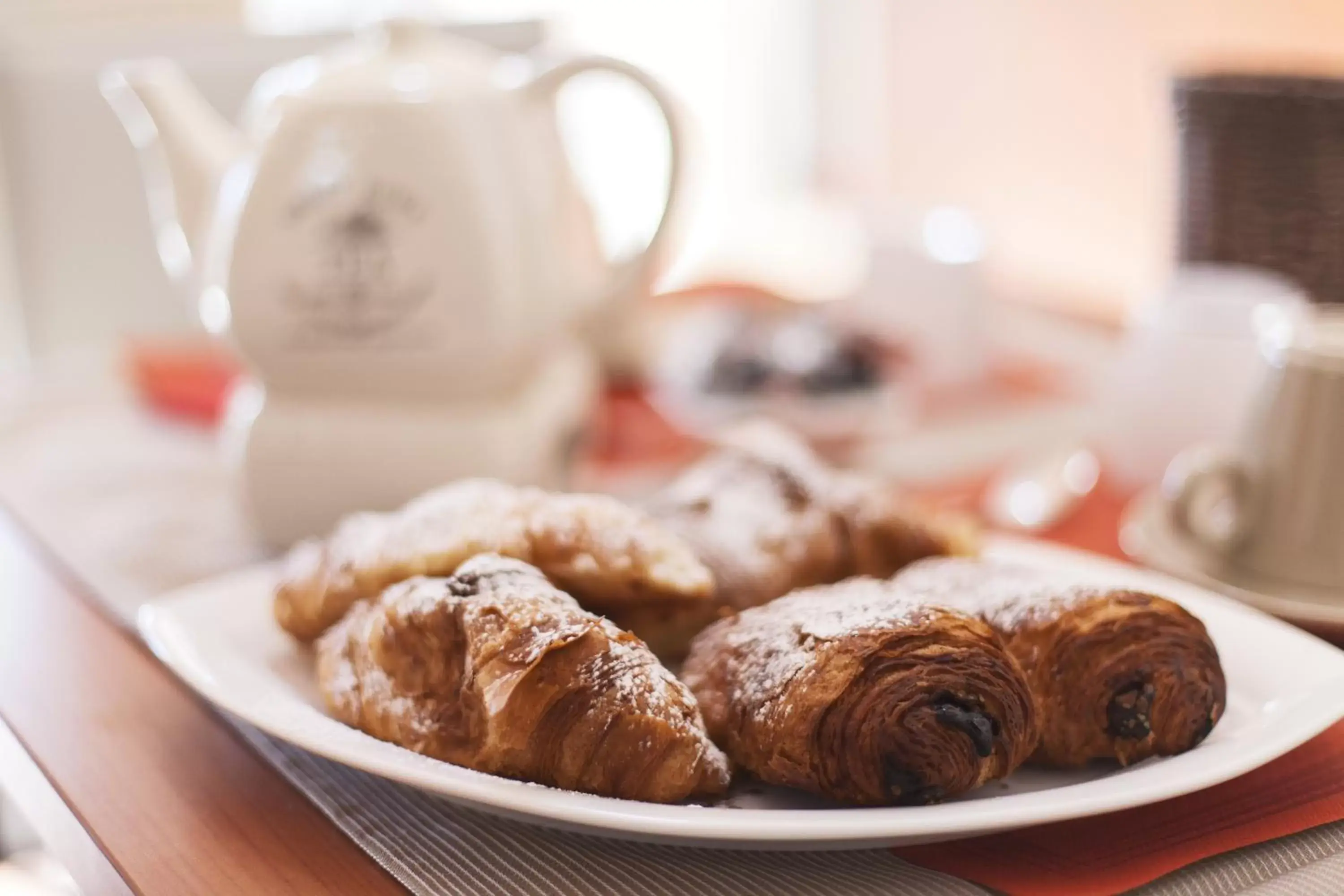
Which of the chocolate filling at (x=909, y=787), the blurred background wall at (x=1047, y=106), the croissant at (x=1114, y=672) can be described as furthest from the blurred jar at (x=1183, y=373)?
the blurred background wall at (x=1047, y=106)

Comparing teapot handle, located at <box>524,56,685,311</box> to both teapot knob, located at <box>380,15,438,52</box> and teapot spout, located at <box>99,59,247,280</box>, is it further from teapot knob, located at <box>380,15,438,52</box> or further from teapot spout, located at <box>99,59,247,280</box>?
teapot spout, located at <box>99,59,247,280</box>

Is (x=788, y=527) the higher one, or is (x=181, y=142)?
(x=181, y=142)

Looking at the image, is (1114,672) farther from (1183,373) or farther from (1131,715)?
(1183,373)

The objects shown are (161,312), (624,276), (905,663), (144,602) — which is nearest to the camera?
(905,663)

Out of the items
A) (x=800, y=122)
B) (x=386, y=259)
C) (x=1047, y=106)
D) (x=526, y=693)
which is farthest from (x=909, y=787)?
(x=800, y=122)

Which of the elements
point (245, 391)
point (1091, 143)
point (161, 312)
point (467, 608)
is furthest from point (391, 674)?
point (1091, 143)

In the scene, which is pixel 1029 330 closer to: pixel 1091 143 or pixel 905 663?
pixel 905 663

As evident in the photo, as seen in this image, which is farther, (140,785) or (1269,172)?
(1269,172)
